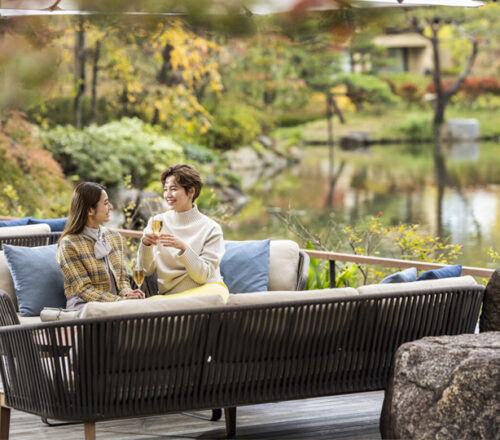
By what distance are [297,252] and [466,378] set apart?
4.87 feet

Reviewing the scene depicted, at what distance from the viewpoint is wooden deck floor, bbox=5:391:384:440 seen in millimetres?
3025

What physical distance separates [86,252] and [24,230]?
42.2 inches

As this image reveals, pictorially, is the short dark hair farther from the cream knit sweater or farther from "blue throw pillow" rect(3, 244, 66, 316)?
"blue throw pillow" rect(3, 244, 66, 316)

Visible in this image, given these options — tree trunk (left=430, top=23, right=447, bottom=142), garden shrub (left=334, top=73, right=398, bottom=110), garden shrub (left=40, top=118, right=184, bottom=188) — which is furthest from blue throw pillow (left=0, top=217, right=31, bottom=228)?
tree trunk (left=430, top=23, right=447, bottom=142)

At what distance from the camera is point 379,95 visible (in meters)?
24.9

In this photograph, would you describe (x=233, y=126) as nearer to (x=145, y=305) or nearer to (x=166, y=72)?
(x=166, y=72)

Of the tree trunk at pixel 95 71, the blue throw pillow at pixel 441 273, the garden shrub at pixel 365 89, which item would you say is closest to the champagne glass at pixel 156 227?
the blue throw pillow at pixel 441 273

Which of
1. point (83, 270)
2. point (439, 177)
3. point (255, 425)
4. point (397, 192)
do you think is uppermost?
point (83, 270)

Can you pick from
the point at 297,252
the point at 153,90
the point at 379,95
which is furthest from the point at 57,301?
the point at 379,95

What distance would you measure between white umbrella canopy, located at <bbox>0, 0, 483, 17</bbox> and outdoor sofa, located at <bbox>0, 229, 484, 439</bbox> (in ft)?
6.61

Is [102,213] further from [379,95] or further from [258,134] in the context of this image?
[379,95]

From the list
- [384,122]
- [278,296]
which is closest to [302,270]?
[278,296]

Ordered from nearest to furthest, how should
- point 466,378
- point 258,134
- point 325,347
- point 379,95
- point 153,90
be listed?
1. point 466,378
2. point 325,347
3. point 153,90
4. point 258,134
5. point 379,95

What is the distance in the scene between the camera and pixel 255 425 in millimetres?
3148
